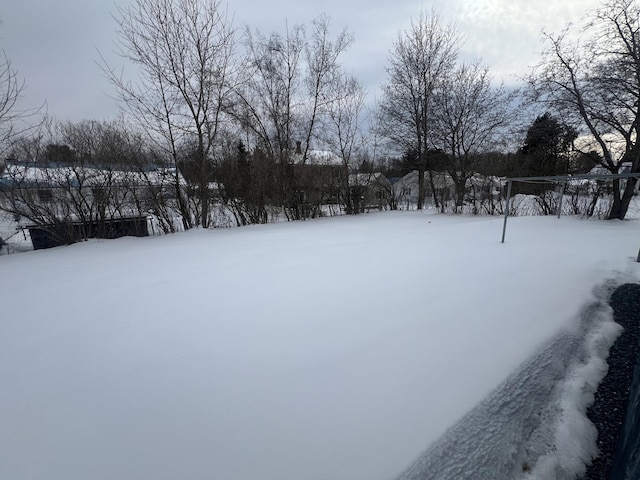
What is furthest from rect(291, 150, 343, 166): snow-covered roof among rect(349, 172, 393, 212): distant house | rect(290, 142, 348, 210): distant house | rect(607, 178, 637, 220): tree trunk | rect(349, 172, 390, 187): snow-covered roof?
rect(607, 178, 637, 220): tree trunk

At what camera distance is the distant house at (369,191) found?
1191cm

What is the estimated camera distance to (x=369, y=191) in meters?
12.3

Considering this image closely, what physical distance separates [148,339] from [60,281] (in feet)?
8.73

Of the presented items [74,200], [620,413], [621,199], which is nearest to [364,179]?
[621,199]

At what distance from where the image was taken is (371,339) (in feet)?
6.40

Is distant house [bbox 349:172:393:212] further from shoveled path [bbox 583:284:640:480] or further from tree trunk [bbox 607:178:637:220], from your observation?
shoveled path [bbox 583:284:640:480]

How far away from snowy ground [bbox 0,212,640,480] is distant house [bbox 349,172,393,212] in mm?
8499

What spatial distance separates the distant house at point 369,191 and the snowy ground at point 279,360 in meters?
8.50

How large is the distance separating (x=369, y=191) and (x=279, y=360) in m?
11.3

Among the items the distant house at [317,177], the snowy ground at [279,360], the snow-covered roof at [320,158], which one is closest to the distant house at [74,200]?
the snowy ground at [279,360]

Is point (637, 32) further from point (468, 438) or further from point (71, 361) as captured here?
point (71, 361)

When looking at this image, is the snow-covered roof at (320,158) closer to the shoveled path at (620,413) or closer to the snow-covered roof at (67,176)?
the snow-covered roof at (67,176)

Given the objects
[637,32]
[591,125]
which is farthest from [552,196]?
[637,32]

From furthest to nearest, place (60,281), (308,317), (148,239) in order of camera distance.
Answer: (148,239) < (60,281) < (308,317)
